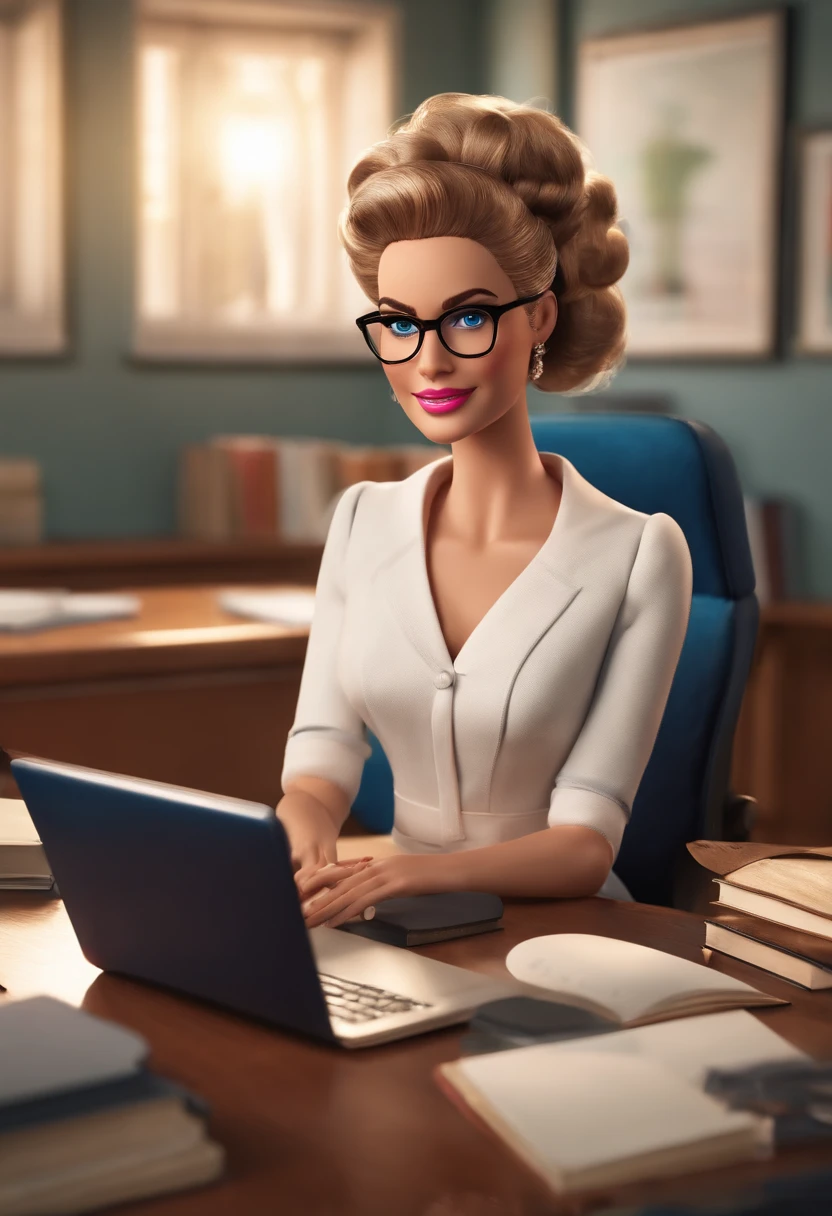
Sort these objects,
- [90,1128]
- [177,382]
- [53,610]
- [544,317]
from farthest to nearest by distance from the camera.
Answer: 1. [177,382]
2. [53,610]
3. [544,317]
4. [90,1128]

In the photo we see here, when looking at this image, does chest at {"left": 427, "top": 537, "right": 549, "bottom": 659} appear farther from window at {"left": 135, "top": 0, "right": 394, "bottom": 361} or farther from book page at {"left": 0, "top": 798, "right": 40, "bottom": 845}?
window at {"left": 135, "top": 0, "right": 394, "bottom": 361}

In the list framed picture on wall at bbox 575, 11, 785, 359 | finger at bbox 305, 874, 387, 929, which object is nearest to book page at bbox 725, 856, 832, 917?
finger at bbox 305, 874, 387, 929

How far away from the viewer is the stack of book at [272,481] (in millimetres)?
4984

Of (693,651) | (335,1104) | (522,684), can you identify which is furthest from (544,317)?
(335,1104)

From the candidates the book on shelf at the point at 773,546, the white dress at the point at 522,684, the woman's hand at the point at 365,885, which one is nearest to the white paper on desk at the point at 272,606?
the white dress at the point at 522,684

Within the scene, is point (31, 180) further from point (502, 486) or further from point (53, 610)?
point (502, 486)

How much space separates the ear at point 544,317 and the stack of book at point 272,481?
327 cm

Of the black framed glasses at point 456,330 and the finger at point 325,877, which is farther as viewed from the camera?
the black framed glasses at point 456,330

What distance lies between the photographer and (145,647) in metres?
2.67

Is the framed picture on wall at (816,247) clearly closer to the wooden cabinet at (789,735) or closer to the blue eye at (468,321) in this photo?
the wooden cabinet at (789,735)

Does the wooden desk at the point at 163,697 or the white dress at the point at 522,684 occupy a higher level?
the white dress at the point at 522,684

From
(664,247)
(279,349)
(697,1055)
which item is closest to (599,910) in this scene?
(697,1055)

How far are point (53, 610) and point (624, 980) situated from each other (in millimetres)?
1930

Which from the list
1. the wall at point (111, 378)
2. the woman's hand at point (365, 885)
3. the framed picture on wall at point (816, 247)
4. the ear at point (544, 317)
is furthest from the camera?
the wall at point (111, 378)
